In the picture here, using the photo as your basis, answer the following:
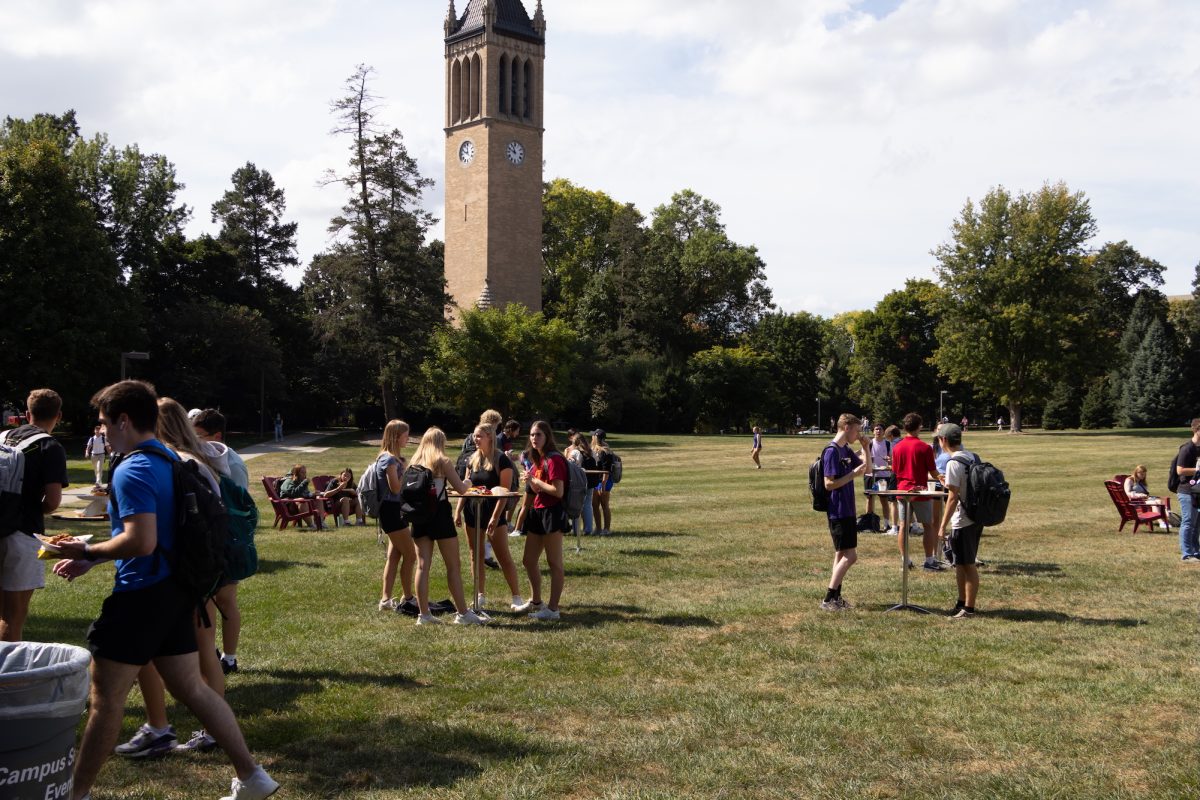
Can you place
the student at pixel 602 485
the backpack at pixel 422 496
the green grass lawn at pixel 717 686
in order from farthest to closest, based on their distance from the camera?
the student at pixel 602 485
the backpack at pixel 422 496
the green grass lawn at pixel 717 686

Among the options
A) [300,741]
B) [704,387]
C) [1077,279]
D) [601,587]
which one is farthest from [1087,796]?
[704,387]

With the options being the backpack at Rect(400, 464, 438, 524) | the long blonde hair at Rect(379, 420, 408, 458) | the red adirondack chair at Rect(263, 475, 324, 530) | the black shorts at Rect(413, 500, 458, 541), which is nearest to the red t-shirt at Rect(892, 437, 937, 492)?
the black shorts at Rect(413, 500, 458, 541)

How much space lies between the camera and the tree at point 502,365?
5375 centimetres

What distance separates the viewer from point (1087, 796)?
5.57 m

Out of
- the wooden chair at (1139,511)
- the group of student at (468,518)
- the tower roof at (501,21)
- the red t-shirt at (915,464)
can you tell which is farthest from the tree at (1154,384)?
the group of student at (468,518)

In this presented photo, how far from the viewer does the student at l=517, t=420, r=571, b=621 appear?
9.98 meters

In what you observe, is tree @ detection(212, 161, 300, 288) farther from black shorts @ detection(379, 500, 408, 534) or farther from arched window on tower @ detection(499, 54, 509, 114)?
black shorts @ detection(379, 500, 408, 534)

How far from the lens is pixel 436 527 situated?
31.6 ft

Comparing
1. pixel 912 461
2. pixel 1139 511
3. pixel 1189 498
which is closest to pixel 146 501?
pixel 912 461

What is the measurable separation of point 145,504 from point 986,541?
46.5 ft

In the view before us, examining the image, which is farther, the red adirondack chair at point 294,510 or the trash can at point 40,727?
Result: the red adirondack chair at point 294,510

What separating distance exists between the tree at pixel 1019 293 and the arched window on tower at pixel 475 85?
98.3 feet

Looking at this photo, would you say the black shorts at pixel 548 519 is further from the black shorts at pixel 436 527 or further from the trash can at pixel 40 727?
the trash can at pixel 40 727

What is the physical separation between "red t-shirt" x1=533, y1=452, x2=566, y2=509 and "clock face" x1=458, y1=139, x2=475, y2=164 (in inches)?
2344
